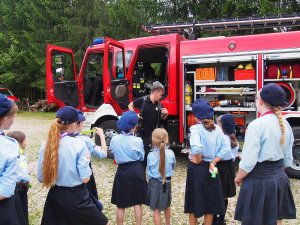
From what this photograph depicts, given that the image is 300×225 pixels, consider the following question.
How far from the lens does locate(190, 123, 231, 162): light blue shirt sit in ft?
12.6

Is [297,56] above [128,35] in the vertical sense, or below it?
below

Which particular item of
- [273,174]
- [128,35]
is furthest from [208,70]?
[128,35]

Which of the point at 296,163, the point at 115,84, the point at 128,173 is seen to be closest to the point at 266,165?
the point at 128,173

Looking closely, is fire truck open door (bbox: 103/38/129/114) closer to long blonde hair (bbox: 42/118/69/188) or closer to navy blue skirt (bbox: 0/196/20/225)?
long blonde hair (bbox: 42/118/69/188)

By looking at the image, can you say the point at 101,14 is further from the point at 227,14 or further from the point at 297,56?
the point at 297,56

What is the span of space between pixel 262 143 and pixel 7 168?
2138 millimetres

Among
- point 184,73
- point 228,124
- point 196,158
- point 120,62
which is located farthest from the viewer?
point 120,62

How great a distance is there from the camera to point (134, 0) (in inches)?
725

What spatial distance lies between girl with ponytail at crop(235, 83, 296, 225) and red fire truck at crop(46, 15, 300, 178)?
3.18 meters

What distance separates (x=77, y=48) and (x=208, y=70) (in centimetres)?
1576

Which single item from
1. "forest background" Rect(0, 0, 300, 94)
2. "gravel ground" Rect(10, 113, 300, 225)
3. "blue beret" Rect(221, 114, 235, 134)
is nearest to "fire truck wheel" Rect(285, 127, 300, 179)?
"gravel ground" Rect(10, 113, 300, 225)

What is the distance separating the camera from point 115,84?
23.8 ft

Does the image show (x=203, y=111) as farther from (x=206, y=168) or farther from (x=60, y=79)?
(x=60, y=79)

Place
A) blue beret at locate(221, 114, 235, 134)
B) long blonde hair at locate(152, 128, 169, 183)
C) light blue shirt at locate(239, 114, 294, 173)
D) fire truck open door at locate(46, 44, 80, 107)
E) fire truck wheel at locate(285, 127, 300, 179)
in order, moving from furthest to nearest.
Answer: fire truck open door at locate(46, 44, 80, 107), fire truck wheel at locate(285, 127, 300, 179), blue beret at locate(221, 114, 235, 134), long blonde hair at locate(152, 128, 169, 183), light blue shirt at locate(239, 114, 294, 173)
